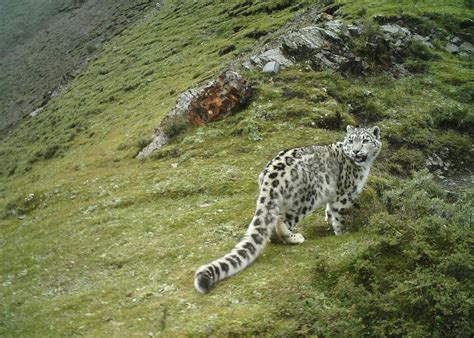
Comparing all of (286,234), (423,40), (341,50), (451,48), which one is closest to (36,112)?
(341,50)

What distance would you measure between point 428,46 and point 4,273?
42209mm

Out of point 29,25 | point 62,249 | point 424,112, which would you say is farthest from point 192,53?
point 29,25

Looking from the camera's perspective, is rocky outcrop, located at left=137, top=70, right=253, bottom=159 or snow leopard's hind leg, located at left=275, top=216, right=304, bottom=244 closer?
snow leopard's hind leg, located at left=275, top=216, right=304, bottom=244

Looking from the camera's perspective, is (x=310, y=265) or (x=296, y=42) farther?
(x=296, y=42)

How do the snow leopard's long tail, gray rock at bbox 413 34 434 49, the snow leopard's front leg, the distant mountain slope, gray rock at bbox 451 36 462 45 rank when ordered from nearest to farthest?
the snow leopard's long tail
the snow leopard's front leg
gray rock at bbox 413 34 434 49
gray rock at bbox 451 36 462 45
the distant mountain slope

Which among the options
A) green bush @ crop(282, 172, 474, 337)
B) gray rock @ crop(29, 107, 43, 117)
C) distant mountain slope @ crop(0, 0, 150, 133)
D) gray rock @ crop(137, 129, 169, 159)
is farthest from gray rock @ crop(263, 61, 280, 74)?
distant mountain slope @ crop(0, 0, 150, 133)

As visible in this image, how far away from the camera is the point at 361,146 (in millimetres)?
17109

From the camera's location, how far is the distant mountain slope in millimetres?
106375

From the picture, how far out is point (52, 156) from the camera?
61219mm

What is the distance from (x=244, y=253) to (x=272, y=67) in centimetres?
2630

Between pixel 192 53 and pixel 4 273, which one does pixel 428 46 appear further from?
pixel 4 273

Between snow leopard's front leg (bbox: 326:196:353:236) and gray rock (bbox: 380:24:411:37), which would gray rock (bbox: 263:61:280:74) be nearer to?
gray rock (bbox: 380:24:411:37)

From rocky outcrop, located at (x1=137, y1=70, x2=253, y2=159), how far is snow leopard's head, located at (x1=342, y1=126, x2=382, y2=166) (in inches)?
699

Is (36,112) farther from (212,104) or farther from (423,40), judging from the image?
(423,40)
